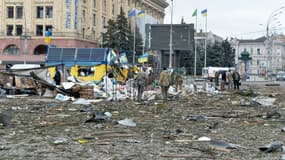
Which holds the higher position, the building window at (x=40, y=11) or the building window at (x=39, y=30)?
the building window at (x=40, y=11)

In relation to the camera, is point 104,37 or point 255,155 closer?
point 255,155

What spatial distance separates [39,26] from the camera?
7662cm

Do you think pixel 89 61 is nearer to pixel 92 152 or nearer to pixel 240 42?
pixel 92 152

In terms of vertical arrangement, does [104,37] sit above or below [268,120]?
above

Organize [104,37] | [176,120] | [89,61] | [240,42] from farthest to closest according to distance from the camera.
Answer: [240,42], [104,37], [89,61], [176,120]

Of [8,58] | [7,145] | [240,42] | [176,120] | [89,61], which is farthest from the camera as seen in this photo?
→ [240,42]

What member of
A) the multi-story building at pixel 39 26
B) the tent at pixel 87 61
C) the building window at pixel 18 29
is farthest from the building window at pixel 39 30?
the tent at pixel 87 61

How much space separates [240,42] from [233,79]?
142521 mm

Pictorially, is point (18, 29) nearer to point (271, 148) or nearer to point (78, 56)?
point (78, 56)

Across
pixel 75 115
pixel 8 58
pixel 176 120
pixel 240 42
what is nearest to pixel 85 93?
pixel 75 115

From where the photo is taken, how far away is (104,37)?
265 feet

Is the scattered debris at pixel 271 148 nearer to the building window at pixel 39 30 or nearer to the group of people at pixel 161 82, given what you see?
the group of people at pixel 161 82

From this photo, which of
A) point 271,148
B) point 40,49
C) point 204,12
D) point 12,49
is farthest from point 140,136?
point 12,49

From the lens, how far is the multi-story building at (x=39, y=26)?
73.8 m
